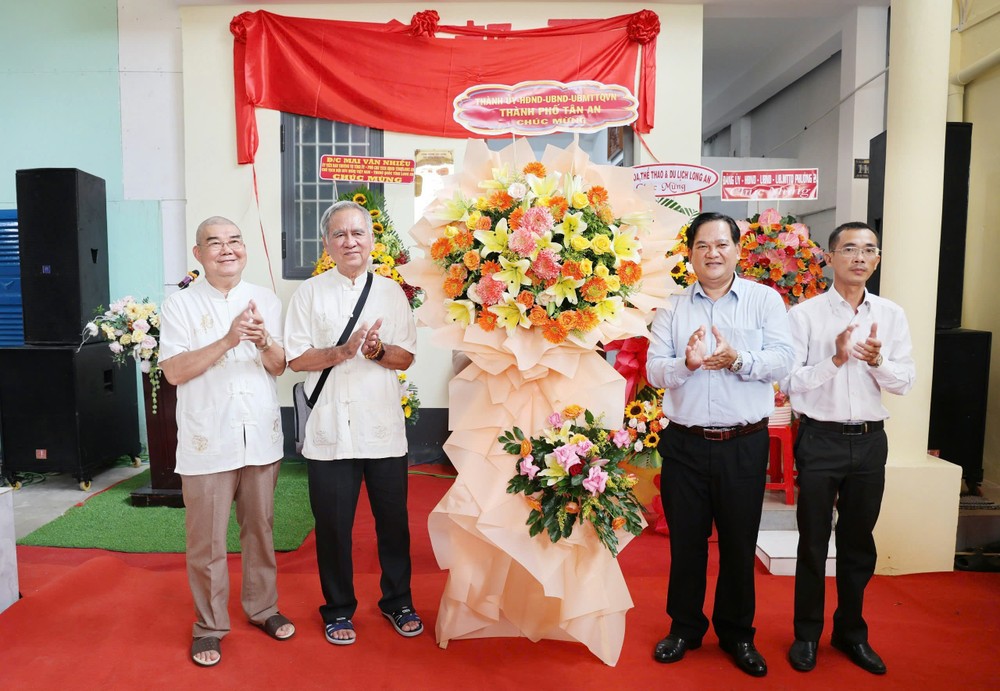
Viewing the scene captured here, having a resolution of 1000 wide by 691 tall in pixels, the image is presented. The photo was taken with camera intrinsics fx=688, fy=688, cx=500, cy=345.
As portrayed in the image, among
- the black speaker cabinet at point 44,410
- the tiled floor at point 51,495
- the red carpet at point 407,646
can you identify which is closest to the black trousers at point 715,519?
the red carpet at point 407,646

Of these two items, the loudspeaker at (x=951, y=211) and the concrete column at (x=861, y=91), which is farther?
the concrete column at (x=861, y=91)

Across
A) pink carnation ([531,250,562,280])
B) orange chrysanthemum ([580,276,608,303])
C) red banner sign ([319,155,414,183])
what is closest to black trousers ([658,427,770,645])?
orange chrysanthemum ([580,276,608,303])

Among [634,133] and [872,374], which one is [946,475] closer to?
[872,374]

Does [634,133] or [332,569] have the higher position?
[634,133]

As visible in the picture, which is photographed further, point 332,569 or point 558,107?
point 558,107

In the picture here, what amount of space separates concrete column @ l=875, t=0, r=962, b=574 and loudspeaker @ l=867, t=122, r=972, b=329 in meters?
0.80

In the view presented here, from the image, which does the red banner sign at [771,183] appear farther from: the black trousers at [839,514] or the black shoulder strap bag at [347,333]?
the black shoulder strap bag at [347,333]

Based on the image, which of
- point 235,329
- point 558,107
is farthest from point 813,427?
point 558,107

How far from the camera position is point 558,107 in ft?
16.4

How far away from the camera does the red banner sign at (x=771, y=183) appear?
13.8 ft

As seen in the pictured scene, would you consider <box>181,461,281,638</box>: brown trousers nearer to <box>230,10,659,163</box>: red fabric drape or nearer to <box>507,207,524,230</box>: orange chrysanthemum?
<box>507,207,524,230</box>: orange chrysanthemum

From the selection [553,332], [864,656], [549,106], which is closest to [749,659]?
[864,656]

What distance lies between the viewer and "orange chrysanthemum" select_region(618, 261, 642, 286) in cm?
219

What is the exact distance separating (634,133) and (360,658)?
13.6 ft
